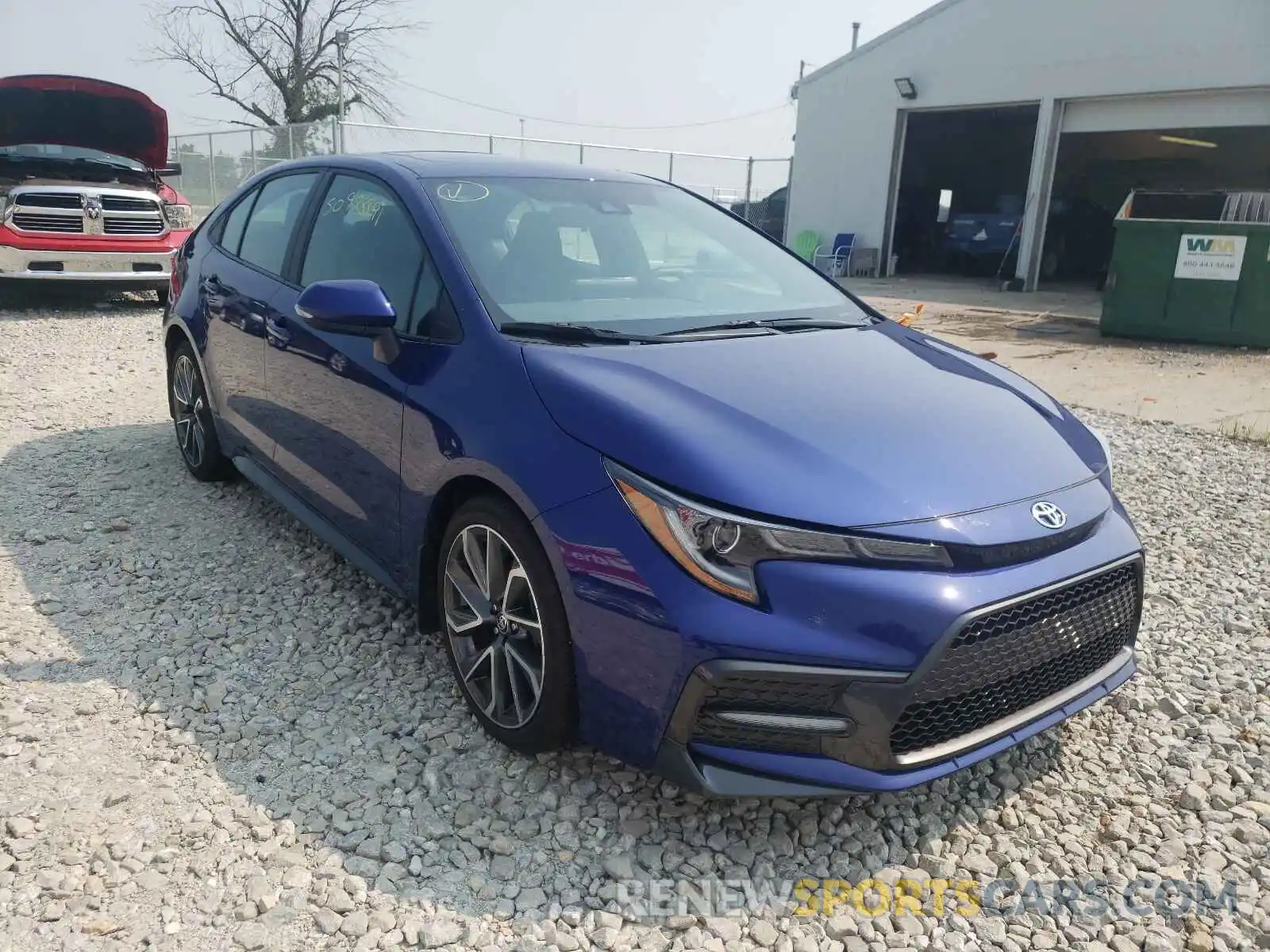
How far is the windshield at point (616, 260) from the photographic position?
3.02m

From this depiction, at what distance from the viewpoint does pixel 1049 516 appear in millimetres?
2385

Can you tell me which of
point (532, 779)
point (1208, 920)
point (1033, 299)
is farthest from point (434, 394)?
point (1033, 299)

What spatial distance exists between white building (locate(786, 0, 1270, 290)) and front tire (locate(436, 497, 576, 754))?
16313 millimetres

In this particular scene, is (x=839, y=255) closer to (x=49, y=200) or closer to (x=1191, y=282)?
(x=1191, y=282)

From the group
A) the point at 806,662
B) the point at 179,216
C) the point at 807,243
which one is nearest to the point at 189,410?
the point at 806,662

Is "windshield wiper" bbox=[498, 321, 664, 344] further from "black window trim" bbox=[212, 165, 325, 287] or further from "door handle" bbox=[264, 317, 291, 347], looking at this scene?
"black window trim" bbox=[212, 165, 325, 287]

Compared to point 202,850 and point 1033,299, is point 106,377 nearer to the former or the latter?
point 202,850

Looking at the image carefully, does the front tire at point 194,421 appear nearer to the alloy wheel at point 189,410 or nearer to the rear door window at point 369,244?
the alloy wheel at point 189,410

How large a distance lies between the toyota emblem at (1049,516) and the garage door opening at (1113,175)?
18.4 metres

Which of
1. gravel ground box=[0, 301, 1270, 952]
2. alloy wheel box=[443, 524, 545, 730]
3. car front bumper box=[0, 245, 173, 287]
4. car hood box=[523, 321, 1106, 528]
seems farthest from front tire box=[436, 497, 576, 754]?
car front bumper box=[0, 245, 173, 287]

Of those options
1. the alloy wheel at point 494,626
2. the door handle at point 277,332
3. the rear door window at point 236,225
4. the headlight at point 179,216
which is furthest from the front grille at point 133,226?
the alloy wheel at point 494,626

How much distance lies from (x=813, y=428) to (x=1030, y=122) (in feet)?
73.2

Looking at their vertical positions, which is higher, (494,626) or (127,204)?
(127,204)

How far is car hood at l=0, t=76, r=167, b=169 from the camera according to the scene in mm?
9750
